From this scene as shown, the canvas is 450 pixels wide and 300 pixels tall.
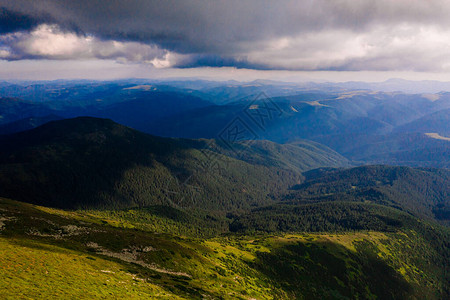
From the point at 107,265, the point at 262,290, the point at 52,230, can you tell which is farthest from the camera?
the point at 262,290

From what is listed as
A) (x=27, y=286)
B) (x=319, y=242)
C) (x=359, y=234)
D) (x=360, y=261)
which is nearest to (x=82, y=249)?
(x=27, y=286)

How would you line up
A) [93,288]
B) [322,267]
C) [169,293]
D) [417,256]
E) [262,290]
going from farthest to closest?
[417,256] → [322,267] → [262,290] → [169,293] → [93,288]

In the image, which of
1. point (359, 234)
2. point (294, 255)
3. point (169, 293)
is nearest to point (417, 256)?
point (359, 234)

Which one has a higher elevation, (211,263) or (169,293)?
(169,293)

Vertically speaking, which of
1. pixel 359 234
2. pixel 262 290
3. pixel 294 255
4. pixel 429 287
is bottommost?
pixel 429 287

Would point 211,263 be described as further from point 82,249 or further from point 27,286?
point 27,286

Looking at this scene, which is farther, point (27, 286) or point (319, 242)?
point (319, 242)
